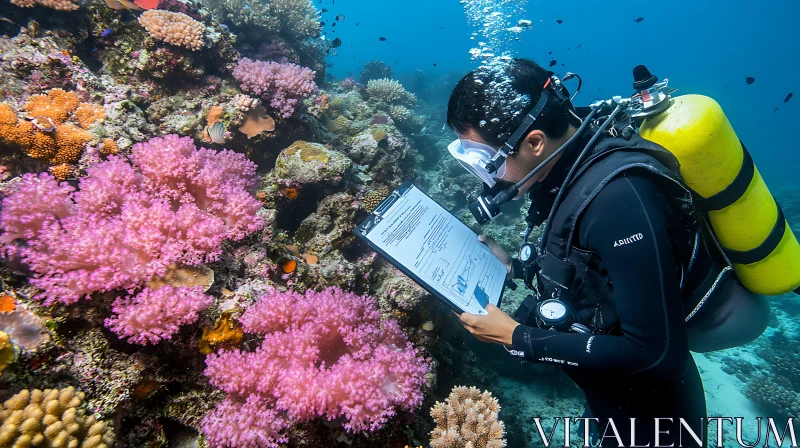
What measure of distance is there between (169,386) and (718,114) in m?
A: 4.43

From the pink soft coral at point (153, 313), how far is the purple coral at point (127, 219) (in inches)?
7.0

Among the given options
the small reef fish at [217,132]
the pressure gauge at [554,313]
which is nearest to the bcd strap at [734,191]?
the pressure gauge at [554,313]

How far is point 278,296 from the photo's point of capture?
8.96ft

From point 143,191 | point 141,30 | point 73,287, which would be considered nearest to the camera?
point 73,287

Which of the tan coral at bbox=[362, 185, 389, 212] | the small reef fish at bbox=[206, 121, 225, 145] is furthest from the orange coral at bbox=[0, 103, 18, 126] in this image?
the tan coral at bbox=[362, 185, 389, 212]

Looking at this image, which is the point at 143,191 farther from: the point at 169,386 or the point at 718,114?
the point at 718,114

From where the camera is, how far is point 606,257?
188 cm

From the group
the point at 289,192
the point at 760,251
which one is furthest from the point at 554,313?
the point at 289,192

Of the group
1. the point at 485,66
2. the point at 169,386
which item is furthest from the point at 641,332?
the point at 169,386

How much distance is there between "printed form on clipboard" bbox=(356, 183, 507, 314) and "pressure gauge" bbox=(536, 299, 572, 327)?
0.41 meters

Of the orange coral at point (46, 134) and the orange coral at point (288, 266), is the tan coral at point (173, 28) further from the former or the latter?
the orange coral at point (288, 266)

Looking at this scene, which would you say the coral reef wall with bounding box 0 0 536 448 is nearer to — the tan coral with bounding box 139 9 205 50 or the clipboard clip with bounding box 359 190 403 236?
the tan coral with bounding box 139 9 205 50

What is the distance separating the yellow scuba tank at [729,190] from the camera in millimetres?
2342

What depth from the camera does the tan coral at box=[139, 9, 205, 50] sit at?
5129 millimetres
